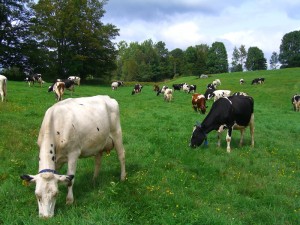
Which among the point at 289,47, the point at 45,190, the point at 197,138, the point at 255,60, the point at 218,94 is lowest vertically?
the point at 197,138

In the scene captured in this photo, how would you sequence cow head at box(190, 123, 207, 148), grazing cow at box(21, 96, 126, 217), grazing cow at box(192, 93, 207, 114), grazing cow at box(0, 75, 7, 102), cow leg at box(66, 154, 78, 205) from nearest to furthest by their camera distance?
grazing cow at box(21, 96, 126, 217) → cow leg at box(66, 154, 78, 205) → cow head at box(190, 123, 207, 148) → grazing cow at box(0, 75, 7, 102) → grazing cow at box(192, 93, 207, 114)

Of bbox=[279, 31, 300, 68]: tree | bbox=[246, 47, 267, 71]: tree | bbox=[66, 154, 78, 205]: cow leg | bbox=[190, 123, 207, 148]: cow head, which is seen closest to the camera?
bbox=[66, 154, 78, 205]: cow leg

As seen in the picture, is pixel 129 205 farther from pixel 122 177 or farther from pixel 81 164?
pixel 81 164

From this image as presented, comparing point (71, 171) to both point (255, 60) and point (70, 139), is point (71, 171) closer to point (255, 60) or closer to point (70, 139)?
point (70, 139)

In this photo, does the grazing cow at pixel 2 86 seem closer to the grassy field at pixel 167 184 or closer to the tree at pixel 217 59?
the grassy field at pixel 167 184

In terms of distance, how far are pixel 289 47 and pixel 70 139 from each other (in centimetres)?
13094

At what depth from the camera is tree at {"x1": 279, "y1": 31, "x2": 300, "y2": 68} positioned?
11968cm

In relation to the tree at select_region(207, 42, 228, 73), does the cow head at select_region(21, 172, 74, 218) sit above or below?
below

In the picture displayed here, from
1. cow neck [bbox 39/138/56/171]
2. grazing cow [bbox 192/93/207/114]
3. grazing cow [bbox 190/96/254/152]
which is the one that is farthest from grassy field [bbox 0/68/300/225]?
grazing cow [bbox 192/93/207/114]

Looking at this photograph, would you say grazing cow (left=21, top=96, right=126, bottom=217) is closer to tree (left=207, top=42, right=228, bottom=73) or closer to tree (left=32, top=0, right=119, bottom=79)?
tree (left=32, top=0, right=119, bottom=79)

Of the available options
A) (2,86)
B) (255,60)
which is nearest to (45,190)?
(2,86)

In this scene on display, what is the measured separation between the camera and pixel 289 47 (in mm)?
123125

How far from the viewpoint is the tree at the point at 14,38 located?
175 feet

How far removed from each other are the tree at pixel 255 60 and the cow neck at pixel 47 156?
420ft
